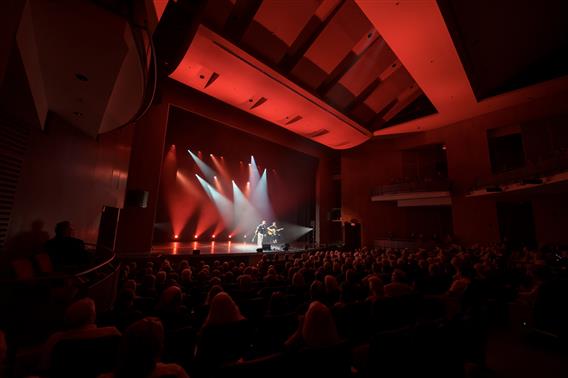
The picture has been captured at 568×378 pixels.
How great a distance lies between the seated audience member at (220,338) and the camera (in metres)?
2.02

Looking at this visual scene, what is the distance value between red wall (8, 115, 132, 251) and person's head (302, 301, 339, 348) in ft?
16.9

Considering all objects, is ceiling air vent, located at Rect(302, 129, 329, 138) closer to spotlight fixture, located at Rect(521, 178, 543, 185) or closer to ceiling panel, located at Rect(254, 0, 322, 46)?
ceiling panel, located at Rect(254, 0, 322, 46)

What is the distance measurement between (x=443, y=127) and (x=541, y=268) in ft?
48.7

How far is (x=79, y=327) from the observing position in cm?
196

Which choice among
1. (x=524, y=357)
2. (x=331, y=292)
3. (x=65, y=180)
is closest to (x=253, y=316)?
(x=331, y=292)

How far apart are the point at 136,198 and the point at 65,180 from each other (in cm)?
424

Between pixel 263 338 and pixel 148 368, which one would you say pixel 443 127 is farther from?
pixel 148 368

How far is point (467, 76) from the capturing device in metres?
10.9

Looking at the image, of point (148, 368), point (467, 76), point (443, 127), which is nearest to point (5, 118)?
point (148, 368)

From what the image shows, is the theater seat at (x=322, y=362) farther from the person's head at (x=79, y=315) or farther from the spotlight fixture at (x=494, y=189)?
the spotlight fixture at (x=494, y=189)

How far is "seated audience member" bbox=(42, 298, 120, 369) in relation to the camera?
187 cm

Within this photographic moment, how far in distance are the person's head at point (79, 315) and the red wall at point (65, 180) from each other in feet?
11.6

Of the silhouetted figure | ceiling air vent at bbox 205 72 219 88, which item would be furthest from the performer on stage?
the silhouetted figure

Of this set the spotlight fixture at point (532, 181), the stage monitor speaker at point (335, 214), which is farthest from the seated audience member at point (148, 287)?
the stage monitor speaker at point (335, 214)
